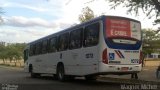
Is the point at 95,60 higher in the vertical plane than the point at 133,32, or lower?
lower

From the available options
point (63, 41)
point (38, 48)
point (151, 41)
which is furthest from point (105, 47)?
point (151, 41)

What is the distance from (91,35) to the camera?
1950 cm

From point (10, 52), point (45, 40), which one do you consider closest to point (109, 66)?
point (45, 40)

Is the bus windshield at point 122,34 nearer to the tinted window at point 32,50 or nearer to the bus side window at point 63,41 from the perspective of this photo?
the bus side window at point 63,41

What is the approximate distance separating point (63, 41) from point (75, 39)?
2.37m

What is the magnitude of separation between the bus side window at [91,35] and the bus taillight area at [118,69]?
1.35 metres

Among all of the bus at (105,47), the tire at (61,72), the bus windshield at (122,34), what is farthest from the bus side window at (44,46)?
the bus windshield at (122,34)

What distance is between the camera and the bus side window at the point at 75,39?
21.0 m

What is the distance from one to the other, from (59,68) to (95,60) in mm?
6142

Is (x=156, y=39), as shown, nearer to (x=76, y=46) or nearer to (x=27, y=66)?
(x=27, y=66)

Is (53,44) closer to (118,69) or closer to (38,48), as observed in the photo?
(38,48)

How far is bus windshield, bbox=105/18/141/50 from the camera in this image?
61.6 ft

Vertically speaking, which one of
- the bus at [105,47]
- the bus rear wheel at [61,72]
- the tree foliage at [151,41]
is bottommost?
the bus rear wheel at [61,72]

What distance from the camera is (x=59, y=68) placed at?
81.2ft
